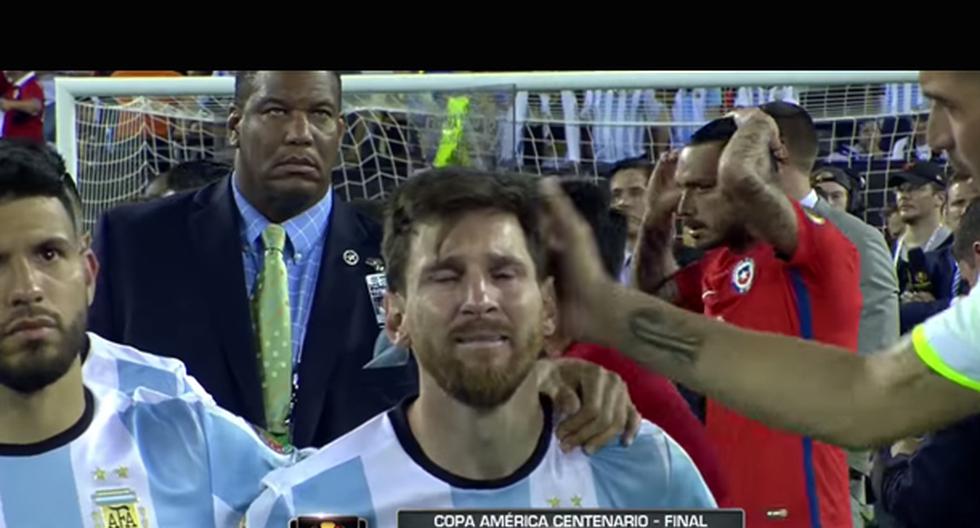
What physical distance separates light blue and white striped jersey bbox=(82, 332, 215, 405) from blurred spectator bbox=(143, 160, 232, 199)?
232 mm

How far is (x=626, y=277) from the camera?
76.0 inches

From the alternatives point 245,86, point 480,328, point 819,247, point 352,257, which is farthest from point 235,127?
A: point 819,247

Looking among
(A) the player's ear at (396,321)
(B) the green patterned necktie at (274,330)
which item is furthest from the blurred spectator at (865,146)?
(B) the green patterned necktie at (274,330)

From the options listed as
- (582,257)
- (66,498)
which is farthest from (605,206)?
(66,498)

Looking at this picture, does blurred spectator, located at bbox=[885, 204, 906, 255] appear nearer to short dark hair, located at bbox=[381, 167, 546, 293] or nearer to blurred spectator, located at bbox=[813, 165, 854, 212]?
blurred spectator, located at bbox=[813, 165, 854, 212]

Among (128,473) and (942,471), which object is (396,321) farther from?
(942,471)

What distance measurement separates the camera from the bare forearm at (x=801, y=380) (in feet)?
5.49

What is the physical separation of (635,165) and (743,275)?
0.22 meters

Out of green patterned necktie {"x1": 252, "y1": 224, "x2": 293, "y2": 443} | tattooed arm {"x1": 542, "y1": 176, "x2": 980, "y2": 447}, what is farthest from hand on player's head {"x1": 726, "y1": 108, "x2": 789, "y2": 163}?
green patterned necktie {"x1": 252, "y1": 224, "x2": 293, "y2": 443}

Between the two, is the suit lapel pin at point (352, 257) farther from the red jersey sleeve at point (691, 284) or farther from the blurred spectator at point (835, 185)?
the blurred spectator at point (835, 185)

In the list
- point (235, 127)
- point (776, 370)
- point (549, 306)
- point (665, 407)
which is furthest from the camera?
point (235, 127)

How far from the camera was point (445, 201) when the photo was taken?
196 cm

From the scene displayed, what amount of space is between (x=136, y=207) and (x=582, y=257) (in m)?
0.63
